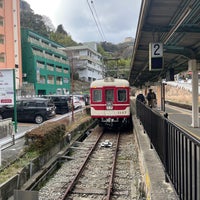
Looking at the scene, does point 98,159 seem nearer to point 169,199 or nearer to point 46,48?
point 169,199

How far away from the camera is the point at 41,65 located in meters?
50.8

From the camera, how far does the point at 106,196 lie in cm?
677

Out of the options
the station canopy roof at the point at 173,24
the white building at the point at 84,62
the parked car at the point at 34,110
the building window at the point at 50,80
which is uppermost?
the white building at the point at 84,62

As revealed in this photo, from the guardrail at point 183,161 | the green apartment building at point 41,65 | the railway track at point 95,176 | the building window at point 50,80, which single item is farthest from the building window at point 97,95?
the building window at point 50,80

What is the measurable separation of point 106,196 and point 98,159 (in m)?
3.87

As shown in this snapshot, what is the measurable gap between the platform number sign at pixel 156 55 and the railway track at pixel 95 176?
10.8 feet

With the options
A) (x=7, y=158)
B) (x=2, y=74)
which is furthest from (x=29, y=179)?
(x=2, y=74)

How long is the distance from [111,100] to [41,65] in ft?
120

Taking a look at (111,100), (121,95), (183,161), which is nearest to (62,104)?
(111,100)

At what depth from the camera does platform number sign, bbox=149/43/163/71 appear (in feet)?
29.7

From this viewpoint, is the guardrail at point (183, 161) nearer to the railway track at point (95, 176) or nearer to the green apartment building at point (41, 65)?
the railway track at point (95, 176)

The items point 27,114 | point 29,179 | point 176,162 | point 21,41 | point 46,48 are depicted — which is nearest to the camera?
point 176,162

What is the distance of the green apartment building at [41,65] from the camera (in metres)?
47.6

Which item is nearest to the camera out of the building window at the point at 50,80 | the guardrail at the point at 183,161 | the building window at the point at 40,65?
the guardrail at the point at 183,161
